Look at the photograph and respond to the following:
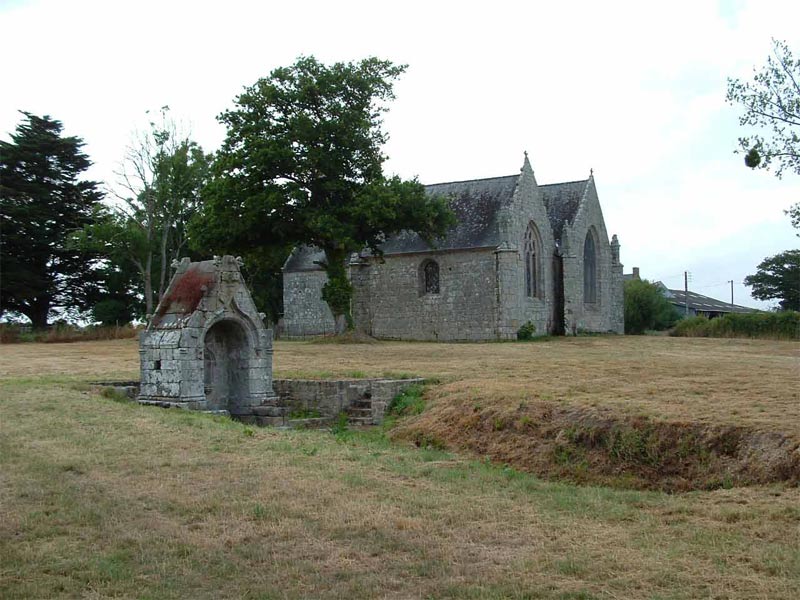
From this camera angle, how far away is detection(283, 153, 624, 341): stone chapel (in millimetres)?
38656

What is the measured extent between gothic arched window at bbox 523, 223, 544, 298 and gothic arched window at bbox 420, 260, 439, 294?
4.17 metres

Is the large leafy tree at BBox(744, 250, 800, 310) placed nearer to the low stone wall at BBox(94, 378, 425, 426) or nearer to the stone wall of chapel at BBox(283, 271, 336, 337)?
the stone wall of chapel at BBox(283, 271, 336, 337)

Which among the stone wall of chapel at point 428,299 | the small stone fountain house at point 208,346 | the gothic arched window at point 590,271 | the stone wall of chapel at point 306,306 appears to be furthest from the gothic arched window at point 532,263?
the small stone fountain house at point 208,346

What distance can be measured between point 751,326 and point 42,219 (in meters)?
38.2

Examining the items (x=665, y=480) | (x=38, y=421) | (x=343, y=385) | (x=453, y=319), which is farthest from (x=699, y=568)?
(x=453, y=319)

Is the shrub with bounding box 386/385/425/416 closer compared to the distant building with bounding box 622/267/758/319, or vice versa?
the shrub with bounding box 386/385/425/416

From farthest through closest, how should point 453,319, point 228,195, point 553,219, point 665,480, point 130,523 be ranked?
point 553,219 → point 453,319 → point 228,195 → point 665,480 → point 130,523

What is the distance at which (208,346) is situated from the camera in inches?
789

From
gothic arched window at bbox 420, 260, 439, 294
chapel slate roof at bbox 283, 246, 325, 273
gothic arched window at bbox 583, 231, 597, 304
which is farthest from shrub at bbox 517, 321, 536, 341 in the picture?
chapel slate roof at bbox 283, 246, 325, 273

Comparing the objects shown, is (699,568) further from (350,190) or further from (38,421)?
(350,190)

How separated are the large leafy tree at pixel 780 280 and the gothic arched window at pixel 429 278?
43.2 m

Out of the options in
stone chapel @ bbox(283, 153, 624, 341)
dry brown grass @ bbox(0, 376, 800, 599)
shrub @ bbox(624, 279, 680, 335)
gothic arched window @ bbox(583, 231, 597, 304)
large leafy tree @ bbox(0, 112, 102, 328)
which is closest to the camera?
dry brown grass @ bbox(0, 376, 800, 599)

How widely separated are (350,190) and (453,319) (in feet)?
27.8

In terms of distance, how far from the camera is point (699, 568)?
308 inches
